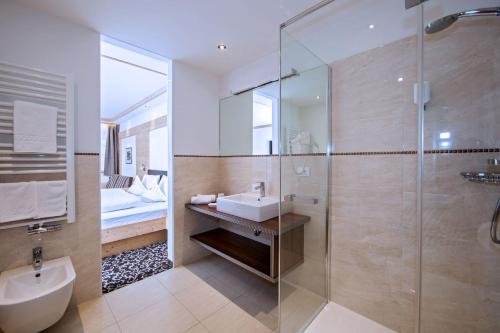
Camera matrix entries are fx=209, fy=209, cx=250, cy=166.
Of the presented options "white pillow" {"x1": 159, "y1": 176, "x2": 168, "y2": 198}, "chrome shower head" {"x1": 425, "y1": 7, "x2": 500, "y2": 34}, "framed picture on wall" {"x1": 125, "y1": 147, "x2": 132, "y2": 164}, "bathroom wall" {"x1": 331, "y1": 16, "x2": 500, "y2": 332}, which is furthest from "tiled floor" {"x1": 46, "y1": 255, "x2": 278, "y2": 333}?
"framed picture on wall" {"x1": 125, "y1": 147, "x2": 132, "y2": 164}

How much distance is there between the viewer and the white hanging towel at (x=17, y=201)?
1.43 meters

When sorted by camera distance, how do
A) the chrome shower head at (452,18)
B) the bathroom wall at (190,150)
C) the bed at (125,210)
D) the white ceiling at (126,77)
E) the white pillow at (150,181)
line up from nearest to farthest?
1. the chrome shower head at (452,18)
2. the bathroom wall at (190,150)
3. the white ceiling at (126,77)
4. the bed at (125,210)
5. the white pillow at (150,181)

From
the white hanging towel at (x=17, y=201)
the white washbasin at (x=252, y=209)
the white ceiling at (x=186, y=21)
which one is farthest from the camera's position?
the white washbasin at (x=252, y=209)

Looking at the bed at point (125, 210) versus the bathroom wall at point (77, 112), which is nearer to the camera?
the bathroom wall at point (77, 112)

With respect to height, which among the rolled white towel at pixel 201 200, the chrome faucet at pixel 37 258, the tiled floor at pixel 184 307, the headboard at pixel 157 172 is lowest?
the tiled floor at pixel 184 307

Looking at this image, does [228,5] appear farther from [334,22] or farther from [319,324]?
[319,324]

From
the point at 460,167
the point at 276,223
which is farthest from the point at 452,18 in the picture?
the point at 276,223

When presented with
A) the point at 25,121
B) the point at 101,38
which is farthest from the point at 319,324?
the point at 101,38

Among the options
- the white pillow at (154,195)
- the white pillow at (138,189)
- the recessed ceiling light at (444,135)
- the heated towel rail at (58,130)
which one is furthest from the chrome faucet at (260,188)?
the white pillow at (138,189)

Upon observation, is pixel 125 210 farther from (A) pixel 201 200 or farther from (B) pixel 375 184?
(B) pixel 375 184

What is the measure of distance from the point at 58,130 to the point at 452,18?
2.77 meters

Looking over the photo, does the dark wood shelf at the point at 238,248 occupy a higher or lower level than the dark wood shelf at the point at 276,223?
lower

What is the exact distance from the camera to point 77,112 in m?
1.78

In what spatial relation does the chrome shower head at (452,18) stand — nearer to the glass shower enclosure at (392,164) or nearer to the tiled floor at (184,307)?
the glass shower enclosure at (392,164)
